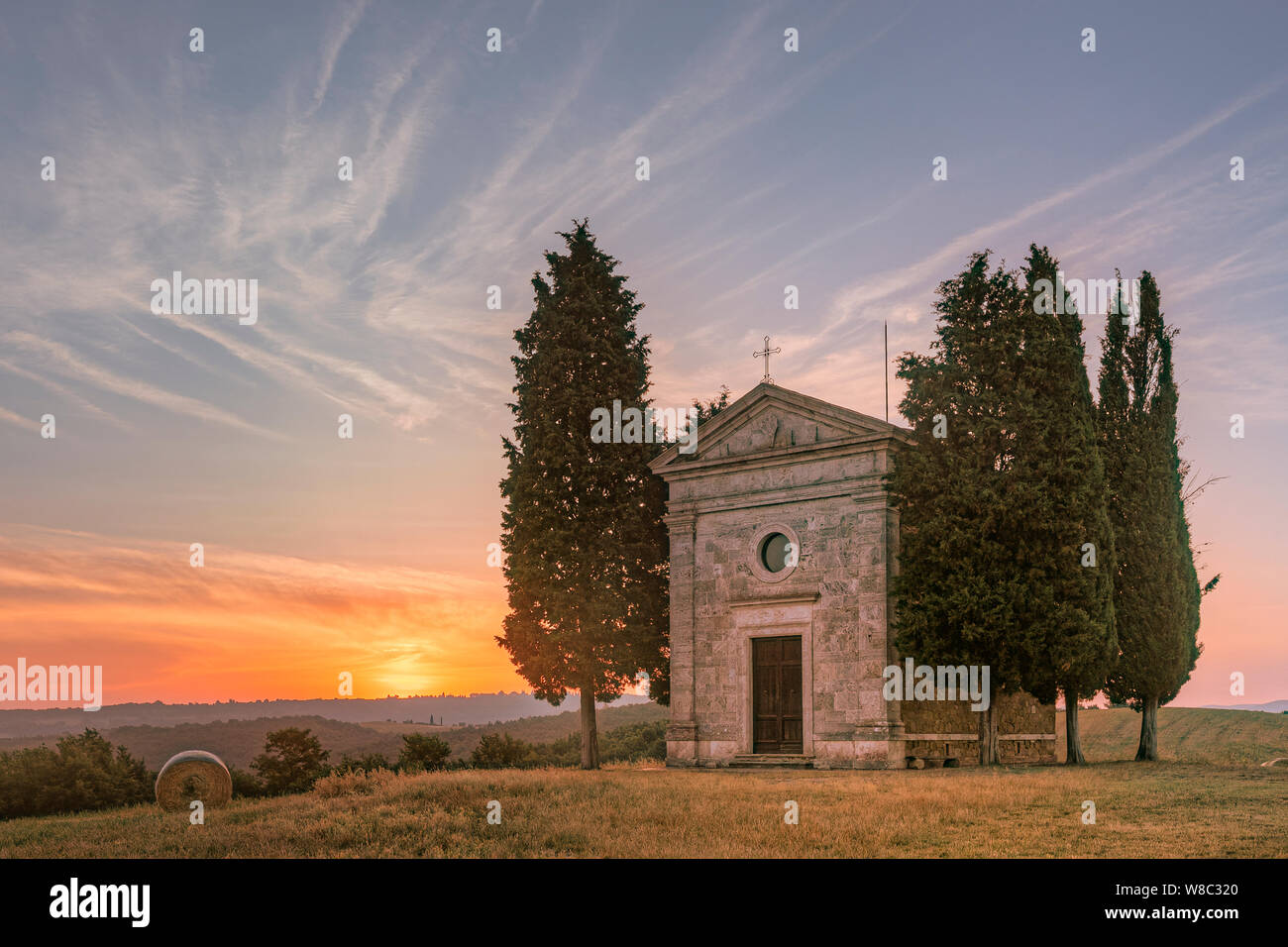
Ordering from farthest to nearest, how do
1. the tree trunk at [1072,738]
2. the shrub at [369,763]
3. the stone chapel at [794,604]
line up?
1. the shrub at [369,763]
2. the tree trunk at [1072,738]
3. the stone chapel at [794,604]

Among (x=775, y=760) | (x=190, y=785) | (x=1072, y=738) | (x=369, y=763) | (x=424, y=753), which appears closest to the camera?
(x=190, y=785)

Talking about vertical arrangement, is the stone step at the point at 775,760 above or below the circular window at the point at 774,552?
below

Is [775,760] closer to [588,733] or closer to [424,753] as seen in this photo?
[588,733]

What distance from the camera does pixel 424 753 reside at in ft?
96.5

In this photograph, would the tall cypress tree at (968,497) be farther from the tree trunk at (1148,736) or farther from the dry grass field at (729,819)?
the tree trunk at (1148,736)

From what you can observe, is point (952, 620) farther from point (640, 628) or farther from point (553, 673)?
point (553, 673)

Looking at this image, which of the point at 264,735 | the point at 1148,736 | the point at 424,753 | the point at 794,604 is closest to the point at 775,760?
the point at 794,604

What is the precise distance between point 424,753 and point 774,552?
1097 cm

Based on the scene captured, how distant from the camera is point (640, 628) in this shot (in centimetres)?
2944

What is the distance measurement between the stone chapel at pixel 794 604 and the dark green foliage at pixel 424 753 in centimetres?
644

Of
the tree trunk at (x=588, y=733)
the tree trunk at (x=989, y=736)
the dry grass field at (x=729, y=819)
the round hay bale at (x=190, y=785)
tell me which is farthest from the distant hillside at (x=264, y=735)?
the dry grass field at (x=729, y=819)

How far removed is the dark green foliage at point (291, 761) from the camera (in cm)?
2619
